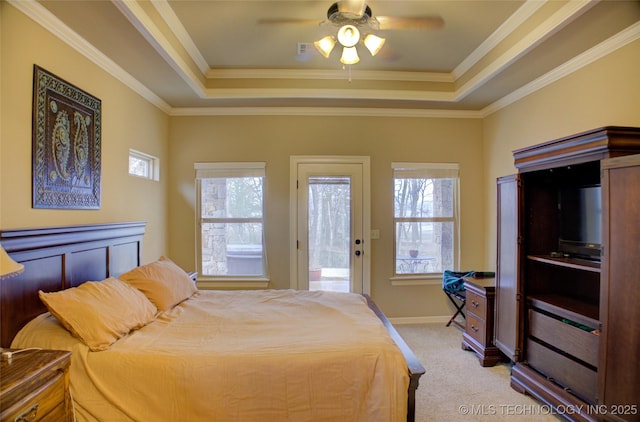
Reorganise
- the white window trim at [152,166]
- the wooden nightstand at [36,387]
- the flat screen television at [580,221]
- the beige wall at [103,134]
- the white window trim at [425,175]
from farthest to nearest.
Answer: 1. the white window trim at [425,175]
2. the white window trim at [152,166]
3. the flat screen television at [580,221]
4. the beige wall at [103,134]
5. the wooden nightstand at [36,387]

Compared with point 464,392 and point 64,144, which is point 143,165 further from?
point 464,392

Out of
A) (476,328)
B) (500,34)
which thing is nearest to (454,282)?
(476,328)

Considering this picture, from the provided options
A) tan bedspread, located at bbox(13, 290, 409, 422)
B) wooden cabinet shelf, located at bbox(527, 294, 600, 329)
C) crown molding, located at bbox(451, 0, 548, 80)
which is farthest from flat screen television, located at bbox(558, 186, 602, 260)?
tan bedspread, located at bbox(13, 290, 409, 422)

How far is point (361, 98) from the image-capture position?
3424 millimetres

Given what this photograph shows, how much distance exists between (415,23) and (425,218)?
2.25 meters

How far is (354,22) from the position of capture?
220 cm

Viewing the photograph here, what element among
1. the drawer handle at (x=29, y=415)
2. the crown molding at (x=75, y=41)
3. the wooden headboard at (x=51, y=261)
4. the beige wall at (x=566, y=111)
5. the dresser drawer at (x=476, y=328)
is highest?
the crown molding at (x=75, y=41)

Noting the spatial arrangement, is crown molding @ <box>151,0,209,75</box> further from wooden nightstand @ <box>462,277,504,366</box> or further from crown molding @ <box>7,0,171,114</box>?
wooden nightstand @ <box>462,277,504,366</box>

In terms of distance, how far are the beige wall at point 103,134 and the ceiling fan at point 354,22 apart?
146 centimetres

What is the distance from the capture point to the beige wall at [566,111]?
2.26 m

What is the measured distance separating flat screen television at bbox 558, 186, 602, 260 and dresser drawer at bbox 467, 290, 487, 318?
32.5 inches

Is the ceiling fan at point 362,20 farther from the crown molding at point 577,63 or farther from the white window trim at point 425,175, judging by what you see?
the white window trim at point 425,175

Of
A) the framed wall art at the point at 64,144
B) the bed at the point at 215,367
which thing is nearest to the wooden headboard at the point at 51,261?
the bed at the point at 215,367

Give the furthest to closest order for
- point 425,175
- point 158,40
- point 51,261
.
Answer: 1. point 425,175
2. point 158,40
3. point 51,261
